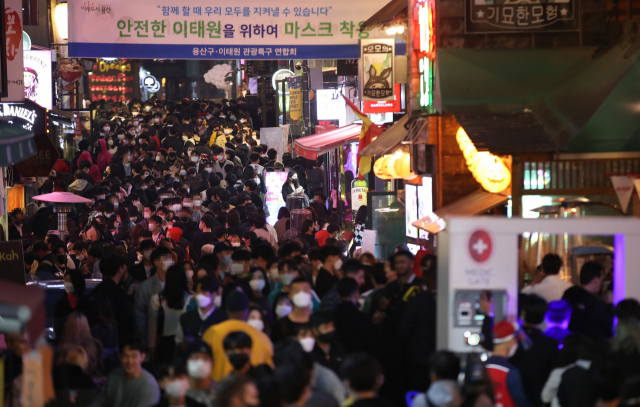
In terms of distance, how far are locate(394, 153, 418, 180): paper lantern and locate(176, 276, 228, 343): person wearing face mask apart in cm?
687

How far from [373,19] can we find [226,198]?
4.86 metres

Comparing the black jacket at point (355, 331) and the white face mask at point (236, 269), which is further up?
the white face mask at point (236, 269)

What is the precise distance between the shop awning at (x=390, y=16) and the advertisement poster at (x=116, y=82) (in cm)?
3905

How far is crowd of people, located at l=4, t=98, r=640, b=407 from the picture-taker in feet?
16.3

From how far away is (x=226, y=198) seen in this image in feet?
51.8

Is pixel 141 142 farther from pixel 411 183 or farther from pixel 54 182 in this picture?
pixel 411 183

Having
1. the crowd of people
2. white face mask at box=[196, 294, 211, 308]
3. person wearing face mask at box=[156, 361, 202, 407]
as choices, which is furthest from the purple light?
person wearing face mask at box=[156, 361, 202, 407]

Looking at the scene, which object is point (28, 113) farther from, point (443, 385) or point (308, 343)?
point (443, 385)

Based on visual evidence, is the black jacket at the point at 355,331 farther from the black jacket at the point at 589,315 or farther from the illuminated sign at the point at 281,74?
the illuminated sign at the point at 281,74

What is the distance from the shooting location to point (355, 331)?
6.95 m

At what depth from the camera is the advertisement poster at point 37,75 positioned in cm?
1656

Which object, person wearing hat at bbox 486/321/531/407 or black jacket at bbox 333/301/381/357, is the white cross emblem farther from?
black jacket at bbox 333/301/381/357

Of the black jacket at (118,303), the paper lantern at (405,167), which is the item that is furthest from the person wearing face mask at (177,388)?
the paper lantern at (405,167)

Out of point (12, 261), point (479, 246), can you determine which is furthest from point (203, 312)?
point (12, 261)
